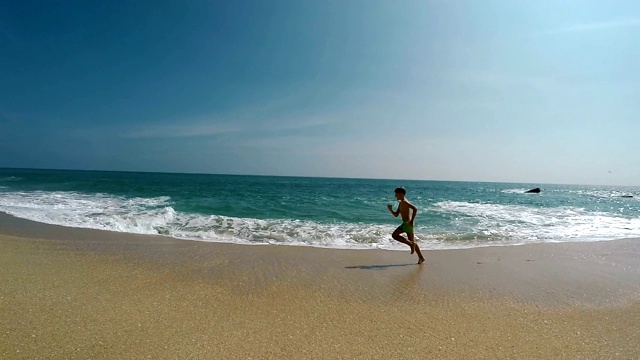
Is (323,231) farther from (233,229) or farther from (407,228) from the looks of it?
(407,228)

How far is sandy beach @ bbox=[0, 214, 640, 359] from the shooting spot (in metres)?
3.16

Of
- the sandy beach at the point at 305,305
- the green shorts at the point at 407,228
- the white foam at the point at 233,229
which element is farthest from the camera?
the white foam at the point at 233,229

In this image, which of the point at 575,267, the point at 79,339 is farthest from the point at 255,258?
the point at 575,267

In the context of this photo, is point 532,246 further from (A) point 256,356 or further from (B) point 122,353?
(B) point 122,353

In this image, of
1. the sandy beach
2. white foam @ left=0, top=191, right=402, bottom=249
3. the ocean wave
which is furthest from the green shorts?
white foam @ left=0, top=191, right=402, bottom=249

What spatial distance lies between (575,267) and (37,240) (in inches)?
481

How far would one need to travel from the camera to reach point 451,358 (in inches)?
120

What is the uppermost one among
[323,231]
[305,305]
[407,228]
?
[407,228]

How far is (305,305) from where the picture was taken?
4.28 meters

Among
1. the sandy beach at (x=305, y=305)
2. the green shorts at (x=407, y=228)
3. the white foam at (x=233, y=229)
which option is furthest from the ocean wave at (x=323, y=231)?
the sandy beach at (x=305, y=305)

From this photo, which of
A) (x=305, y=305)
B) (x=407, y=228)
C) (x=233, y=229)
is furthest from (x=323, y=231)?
(x=305, y=305)

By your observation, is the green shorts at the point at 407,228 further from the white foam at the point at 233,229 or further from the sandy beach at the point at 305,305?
the white foam at the point at 233,229

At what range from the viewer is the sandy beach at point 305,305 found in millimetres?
3162

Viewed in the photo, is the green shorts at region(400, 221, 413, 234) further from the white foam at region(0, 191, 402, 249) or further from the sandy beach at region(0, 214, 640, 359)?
the white foam at region(0, 191, 402, 249)
